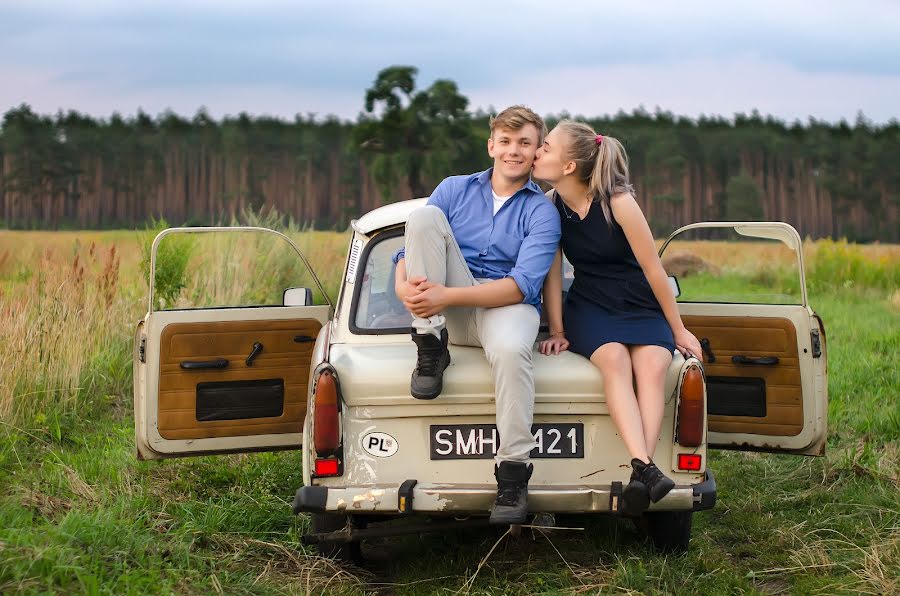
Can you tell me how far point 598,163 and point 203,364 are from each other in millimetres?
2391

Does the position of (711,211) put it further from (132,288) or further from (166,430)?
(166,430)

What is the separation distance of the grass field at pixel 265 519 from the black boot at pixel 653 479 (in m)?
0.47

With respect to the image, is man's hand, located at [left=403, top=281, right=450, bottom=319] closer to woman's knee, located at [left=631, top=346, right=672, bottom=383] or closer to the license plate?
the license plate

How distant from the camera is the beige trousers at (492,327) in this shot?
186 inches

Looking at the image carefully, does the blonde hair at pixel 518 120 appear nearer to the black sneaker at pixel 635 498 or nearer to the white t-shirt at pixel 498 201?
the white t-shirt at pixel 498 201

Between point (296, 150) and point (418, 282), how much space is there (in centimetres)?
5181

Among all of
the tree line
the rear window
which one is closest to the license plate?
the rear window

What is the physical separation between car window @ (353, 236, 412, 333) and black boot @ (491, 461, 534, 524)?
1.03 meters

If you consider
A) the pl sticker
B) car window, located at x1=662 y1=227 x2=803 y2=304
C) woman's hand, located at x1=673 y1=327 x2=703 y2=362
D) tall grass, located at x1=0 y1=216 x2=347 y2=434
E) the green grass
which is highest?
woman's hand, located at x1=673 y1=327 x2=703 y2=362

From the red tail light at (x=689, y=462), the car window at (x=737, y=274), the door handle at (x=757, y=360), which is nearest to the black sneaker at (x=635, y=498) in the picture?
the red tail light at (x=689, y=462)

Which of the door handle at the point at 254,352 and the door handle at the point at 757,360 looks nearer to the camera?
the door handle at the point at 757,360

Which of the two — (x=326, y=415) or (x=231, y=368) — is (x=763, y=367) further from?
(x=231, y=368)

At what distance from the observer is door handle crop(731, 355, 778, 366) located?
5.92 meters

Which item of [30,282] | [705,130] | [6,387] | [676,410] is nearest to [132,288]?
[30,282]
